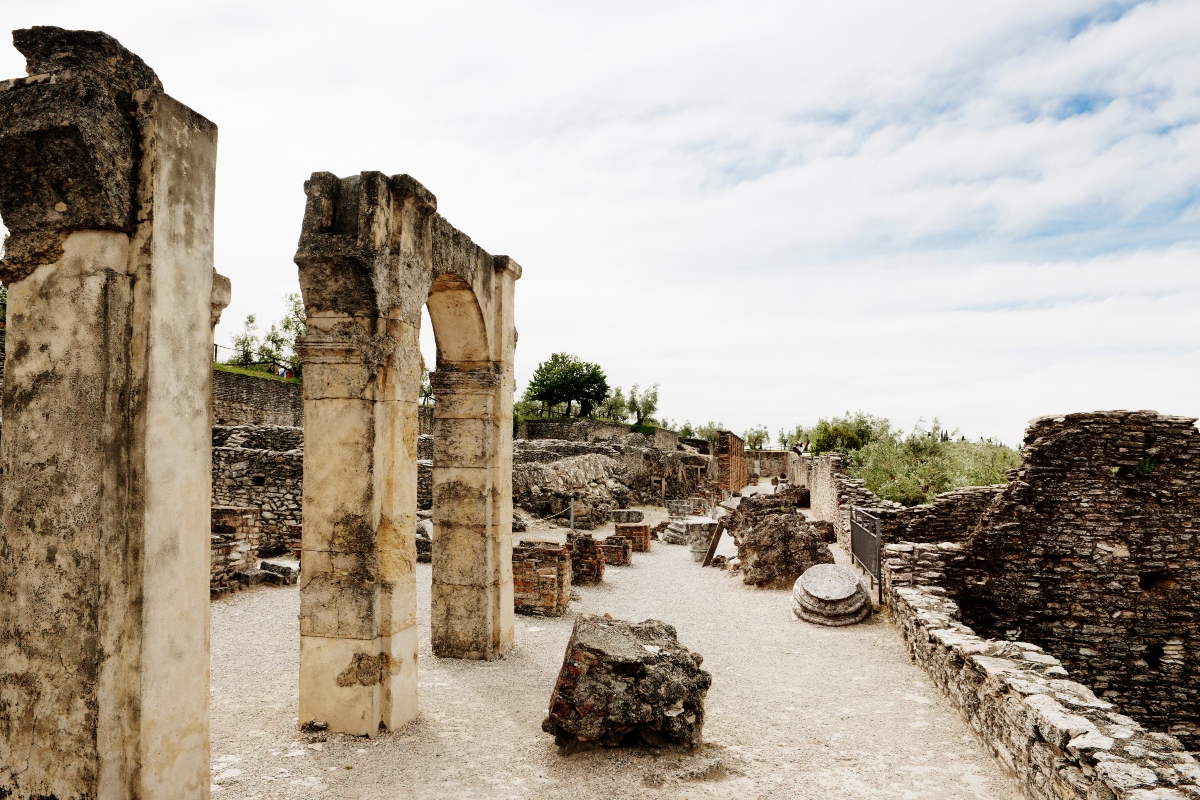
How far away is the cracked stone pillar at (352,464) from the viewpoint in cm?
551

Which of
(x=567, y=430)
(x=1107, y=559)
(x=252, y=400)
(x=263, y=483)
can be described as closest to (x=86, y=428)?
(x=1107, y=559)

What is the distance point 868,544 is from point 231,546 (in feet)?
33.5

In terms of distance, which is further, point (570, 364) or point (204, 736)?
point (570, 364)

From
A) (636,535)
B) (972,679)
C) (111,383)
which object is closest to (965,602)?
(972,679)

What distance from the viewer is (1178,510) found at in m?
10.1

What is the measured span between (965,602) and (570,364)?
50.7 m

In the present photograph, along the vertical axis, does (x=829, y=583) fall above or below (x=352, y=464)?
below

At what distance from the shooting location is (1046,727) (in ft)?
14.6

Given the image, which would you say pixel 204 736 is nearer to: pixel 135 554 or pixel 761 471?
pixel 135 554

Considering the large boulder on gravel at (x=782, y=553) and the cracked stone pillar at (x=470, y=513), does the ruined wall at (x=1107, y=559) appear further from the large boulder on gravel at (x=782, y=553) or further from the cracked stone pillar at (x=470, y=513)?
the cracked stone pillar at (x=470, y=513)

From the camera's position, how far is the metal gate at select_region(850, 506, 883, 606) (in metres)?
10.7

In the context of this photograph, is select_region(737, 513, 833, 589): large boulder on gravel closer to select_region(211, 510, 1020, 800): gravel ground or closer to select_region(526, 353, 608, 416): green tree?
select_region(211, 510, 1020, 800): gravel ground

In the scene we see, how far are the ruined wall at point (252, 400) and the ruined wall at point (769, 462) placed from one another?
35.9 meters

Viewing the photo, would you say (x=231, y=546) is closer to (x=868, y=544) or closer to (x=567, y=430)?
(x=868, y=544)
